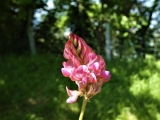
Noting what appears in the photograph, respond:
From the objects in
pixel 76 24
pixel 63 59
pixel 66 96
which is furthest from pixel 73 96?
pixel 76 24

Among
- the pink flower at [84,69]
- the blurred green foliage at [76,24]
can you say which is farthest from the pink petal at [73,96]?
the blurred green foliage at [76,24]

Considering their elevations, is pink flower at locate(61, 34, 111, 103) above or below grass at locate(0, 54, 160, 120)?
above

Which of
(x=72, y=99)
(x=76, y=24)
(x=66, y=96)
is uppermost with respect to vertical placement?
(x=72, y=99)

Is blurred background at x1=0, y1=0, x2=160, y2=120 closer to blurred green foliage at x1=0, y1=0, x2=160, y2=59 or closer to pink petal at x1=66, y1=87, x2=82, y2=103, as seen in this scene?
blurred green foliage at x1=0, y1=0, x2=160, y2=59

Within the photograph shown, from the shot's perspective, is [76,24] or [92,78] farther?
[76,24]

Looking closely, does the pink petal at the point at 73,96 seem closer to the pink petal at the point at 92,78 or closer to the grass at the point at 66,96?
the pink petal at the point at 92,78

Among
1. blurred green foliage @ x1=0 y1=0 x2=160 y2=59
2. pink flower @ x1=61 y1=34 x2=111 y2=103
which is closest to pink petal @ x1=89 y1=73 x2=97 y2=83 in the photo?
pink flower @ x1=61 y1=34 x2=111 y2=103

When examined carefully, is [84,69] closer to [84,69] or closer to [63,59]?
[84,69]
